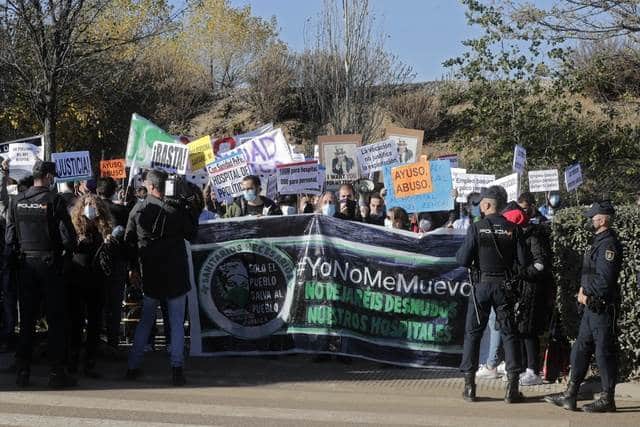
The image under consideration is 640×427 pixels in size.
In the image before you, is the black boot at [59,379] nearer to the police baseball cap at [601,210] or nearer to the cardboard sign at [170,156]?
the police baseball cap at [601,210]

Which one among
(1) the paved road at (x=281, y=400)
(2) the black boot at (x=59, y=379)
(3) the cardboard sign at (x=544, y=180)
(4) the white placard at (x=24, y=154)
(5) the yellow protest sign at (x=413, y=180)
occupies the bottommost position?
(1) the paved road at (x=281, y=400)

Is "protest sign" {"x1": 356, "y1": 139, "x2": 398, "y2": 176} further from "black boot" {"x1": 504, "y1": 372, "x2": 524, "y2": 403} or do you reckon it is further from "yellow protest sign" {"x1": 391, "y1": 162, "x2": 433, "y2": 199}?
"black boot" {"x1": 504, "y1": 372, "x2": 524, "y2": 403}

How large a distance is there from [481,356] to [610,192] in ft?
58.2

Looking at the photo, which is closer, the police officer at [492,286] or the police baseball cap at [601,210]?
the police baseball cap at [601,210]

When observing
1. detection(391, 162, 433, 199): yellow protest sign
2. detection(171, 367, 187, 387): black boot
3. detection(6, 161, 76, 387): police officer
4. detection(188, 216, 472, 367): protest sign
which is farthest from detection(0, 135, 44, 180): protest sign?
detection(171, 367, 187, 387): black boot

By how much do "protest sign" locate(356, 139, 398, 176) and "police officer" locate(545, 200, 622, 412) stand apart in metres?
6.49

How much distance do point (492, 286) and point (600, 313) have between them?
35.7 inches

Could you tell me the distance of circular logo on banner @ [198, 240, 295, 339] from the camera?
382 inches

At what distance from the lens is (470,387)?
26.5 ft

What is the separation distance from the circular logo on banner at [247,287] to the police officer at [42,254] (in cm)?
176

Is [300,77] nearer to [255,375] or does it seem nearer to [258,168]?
[258,168]

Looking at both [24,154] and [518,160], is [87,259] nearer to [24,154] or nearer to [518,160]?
[24,154]

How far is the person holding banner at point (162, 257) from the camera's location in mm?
8703

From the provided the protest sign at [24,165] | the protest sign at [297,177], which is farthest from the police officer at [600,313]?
the protest sign at [24,165]
